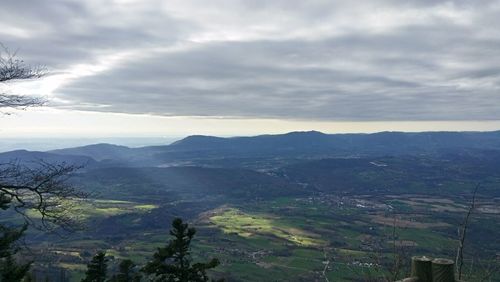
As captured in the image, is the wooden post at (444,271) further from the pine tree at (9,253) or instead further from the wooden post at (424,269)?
the pine tree at (9,253)

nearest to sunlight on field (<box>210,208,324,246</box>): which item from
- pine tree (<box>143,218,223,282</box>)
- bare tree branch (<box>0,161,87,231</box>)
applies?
pine tree (<box>143,218,223,282</box>)

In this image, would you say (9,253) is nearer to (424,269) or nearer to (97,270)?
(97,270)

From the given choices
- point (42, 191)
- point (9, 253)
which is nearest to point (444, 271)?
point (42, 191)

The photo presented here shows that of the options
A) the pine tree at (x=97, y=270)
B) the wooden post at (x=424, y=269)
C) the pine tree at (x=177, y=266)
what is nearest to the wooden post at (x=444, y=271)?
the wooden post at (x=424, y=269)

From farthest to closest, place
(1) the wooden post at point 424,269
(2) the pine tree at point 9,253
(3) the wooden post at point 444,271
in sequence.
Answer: (2) the pine tree at point 9,253 < (1) the wooden post at point 424,269 < (3) the wooden post at point 444,271

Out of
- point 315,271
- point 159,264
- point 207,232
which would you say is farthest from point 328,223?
point 159,264

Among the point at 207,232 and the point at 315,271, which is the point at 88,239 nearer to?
the point at 207,232
